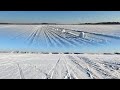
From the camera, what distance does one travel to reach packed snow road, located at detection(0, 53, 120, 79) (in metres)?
3.41

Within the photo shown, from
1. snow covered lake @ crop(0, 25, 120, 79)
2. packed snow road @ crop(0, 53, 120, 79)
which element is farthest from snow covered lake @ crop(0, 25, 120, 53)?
packed snow road @ crop(0, 53, 120, 79)

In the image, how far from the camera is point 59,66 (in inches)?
142

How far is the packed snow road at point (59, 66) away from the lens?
3.41 metres

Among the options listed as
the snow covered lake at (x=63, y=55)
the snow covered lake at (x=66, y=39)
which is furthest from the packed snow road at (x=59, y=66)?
the snow covered lake at (x=66, y=39)

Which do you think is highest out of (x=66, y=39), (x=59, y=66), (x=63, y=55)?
(x=66, y=39)

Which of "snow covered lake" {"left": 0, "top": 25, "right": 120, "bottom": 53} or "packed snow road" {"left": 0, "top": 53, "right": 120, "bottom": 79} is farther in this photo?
"snow covered lake" {"left": 0, "top": 25, "right": 120, "bottom": 53}

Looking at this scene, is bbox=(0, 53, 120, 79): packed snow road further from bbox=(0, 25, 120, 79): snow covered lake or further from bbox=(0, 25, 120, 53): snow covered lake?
bbox=(0, 25, 120, 53): snow covered lake

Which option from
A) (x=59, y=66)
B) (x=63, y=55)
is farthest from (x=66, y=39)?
(x=59, y=66)

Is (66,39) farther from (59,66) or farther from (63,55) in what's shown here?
(59,66)

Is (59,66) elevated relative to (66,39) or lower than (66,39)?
lower

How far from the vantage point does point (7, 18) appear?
3627 millimetres

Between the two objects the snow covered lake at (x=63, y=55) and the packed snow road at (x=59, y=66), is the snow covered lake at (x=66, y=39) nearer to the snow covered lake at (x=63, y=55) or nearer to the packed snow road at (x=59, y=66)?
the snow covered lake at (x=63, y=55)
